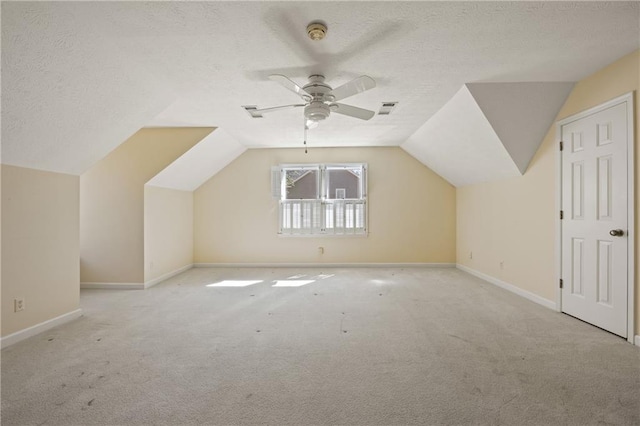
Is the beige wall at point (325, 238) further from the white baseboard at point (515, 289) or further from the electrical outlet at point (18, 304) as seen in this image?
the electrical outlet at point (18, 304)

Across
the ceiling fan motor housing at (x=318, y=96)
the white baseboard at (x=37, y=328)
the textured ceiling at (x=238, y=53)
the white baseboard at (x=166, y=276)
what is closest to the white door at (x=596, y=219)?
the textured ceiling at (x=238, y=53)

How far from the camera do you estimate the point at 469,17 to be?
6.70 feet

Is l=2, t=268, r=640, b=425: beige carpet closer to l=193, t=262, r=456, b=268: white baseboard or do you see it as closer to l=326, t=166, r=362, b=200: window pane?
l=193, t=262, r=456, b=268: white baseboard

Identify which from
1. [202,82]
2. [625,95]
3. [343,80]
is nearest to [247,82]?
[202,82]

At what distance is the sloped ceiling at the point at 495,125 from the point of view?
322cm

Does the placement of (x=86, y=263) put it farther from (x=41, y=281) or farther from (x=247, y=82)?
→ (x=247, y=82)

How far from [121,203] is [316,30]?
13.3ft

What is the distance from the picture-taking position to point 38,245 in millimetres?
2832

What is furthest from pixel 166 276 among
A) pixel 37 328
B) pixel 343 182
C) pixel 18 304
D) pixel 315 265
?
pixel 343 182

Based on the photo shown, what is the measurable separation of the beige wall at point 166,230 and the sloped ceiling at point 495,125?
4.45 m

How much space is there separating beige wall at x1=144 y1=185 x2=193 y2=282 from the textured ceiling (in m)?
1.53

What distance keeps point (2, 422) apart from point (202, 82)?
9.51 feet

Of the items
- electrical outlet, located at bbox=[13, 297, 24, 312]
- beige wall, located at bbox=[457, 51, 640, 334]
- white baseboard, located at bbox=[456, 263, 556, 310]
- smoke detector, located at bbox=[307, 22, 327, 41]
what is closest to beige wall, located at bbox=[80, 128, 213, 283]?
electrical outlet, located at bbox=[13, 297, 24, 312]

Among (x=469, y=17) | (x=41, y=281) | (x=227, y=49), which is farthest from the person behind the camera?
(x=41, y=281)
